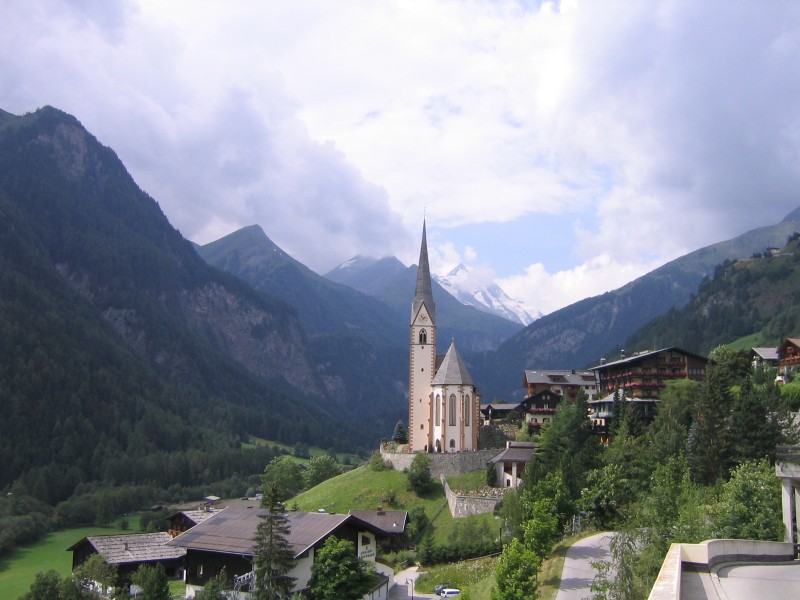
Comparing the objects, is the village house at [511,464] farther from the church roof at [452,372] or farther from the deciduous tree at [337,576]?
the deciduous tree at [337,576]

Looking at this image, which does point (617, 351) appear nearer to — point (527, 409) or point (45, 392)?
point (527, 409)

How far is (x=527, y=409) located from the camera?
332ft

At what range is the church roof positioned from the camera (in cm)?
9231

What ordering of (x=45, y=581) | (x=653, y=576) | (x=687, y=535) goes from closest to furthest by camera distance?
(x=653, y=576), (x=687, y=535), (x=45, y=581)

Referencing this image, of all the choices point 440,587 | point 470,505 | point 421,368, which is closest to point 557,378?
point 421,368

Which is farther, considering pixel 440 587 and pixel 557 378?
pixel 557 378

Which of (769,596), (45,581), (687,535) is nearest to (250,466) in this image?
(45,581)

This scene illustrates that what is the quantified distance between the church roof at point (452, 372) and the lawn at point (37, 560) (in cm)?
4546

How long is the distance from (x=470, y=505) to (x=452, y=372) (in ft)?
75.6

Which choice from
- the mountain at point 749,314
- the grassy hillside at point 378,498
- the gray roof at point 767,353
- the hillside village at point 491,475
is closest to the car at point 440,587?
the hillside village at point 491,475

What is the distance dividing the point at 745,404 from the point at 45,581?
50.9m

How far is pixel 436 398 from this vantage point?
92625mm

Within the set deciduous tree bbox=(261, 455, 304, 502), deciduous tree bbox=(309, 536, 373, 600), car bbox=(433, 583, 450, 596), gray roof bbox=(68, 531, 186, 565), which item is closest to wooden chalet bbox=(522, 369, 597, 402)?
deciduous tree bbox=(261, 455, 304, 502)

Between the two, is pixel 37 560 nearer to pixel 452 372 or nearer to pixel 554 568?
pixel 452 372
